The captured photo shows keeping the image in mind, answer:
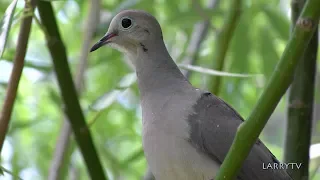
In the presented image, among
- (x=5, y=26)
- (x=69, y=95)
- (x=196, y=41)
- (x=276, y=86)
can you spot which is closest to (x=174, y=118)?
(x=69, y=95)

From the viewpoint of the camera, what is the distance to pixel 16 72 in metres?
1.05

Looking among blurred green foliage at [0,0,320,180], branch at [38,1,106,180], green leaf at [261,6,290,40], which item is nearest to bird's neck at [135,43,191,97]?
branch at [38,1,106,180]

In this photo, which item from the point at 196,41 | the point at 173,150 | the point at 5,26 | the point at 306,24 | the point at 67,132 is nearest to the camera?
the point at 306,24

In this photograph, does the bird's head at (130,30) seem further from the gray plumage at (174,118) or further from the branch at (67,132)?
the branch at (67,132)

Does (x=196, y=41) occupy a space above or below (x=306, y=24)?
below

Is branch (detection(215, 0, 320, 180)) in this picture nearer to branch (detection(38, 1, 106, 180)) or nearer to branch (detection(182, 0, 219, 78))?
branch (detection(38, 1, 106, 180))

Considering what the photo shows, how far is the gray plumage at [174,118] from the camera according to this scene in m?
1.06

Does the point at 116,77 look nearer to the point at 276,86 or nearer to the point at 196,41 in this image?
the point at 196,41

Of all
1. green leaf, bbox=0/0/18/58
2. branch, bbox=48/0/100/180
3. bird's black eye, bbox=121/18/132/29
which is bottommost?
branch, bbox=48/0/100/180

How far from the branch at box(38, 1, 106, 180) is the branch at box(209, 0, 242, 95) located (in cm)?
35

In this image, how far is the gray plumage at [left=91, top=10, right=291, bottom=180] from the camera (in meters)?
1.06

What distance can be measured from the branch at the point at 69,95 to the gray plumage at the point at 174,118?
0.30 feet

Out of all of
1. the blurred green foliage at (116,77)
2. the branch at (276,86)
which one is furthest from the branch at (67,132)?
the branch at (276,86)

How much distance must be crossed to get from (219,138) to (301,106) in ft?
0.53
